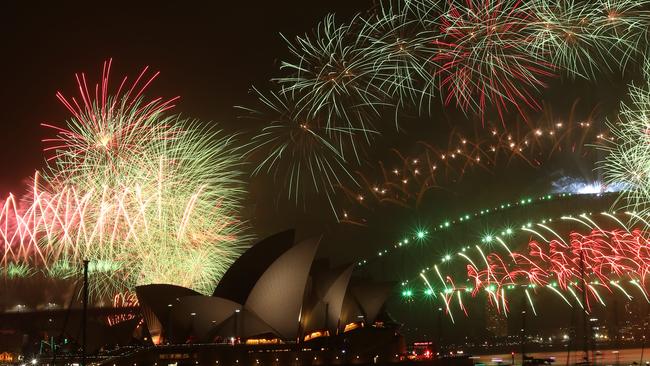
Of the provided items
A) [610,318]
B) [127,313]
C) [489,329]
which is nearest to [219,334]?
[127,313]

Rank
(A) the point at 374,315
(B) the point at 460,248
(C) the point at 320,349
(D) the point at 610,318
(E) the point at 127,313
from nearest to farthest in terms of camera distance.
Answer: (C) the point at 320,349 → (A) the point at 374,315 → (E) the point at 127,313 → (B) the point at 460,248 → (D) the point at 610,318

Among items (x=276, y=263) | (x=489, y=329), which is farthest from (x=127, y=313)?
(x=489, y=329)

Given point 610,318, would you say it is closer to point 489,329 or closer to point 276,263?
point 489,329

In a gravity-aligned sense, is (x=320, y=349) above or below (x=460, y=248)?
below

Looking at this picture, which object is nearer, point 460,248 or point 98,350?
point 98,350

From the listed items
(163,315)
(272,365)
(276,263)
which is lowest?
(272,365)

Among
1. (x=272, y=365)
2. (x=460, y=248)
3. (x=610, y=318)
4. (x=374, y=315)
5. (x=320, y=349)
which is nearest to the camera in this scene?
(x=272, y=365)

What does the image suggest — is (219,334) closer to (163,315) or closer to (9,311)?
(163,315)
